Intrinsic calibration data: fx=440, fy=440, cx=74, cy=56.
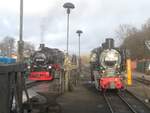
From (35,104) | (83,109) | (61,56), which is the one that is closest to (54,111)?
(35,104)

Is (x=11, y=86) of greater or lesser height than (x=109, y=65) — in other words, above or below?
below

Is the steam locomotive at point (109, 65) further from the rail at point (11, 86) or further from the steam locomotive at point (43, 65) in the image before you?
the rail at point (11, 86)

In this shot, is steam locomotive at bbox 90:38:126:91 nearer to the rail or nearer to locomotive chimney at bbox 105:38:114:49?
locomotive chimney at bbox 105:38:114:49

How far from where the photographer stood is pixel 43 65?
1619 inches

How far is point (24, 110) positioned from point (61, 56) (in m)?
35.8

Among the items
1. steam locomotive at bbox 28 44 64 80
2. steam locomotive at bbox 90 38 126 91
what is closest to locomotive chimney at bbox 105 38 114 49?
steam locomotive at bbox 90 38 126 91

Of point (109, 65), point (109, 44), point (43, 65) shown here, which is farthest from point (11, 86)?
point (43, 65)

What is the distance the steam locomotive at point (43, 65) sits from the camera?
4053 centimetres

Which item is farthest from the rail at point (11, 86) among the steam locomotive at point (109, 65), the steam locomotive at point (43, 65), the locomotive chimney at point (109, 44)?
the steam locomotive at point (43, 65)

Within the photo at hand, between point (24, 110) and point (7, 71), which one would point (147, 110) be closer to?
point (24, 110)

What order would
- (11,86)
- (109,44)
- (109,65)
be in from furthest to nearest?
(109,44)
(109,65)
(11,86)

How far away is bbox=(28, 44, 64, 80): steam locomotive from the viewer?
4053 cm

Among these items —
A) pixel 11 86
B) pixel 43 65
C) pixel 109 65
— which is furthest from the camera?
pixel 43 65

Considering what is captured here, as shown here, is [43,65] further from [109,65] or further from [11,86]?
Answer: [11,86]
